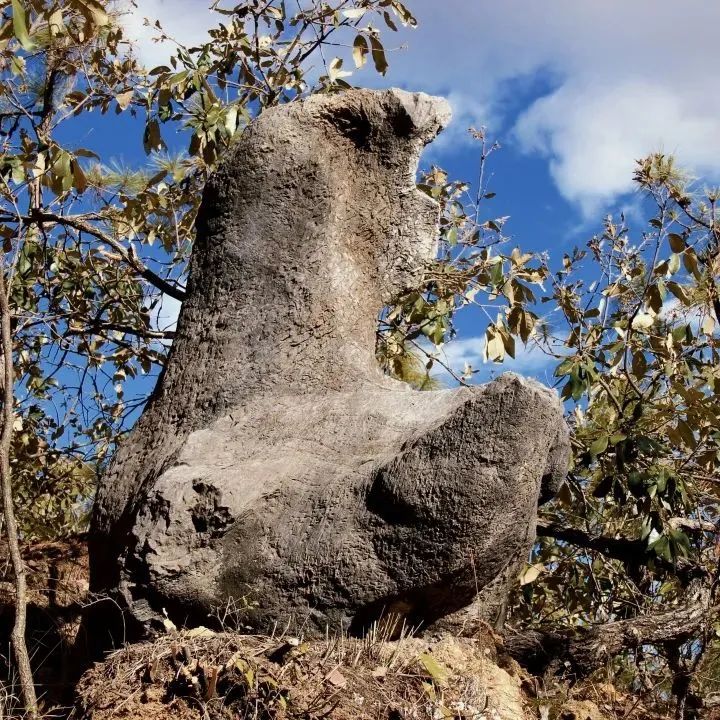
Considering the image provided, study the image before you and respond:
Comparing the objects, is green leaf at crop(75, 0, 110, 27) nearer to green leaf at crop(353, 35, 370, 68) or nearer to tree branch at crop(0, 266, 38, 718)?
tree branch at crop(0, 266, 38, 718)

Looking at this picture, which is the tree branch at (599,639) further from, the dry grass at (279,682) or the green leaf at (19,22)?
the green leaf at (19,22)

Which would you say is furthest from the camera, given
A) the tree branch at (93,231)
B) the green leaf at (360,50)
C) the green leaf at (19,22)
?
the green leaf at (360,50)

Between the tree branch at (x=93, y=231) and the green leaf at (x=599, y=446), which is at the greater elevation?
the tree branch at (x=93, y=231)

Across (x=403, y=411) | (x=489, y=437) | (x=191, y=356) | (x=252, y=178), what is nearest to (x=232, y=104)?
(x=252, y=178)

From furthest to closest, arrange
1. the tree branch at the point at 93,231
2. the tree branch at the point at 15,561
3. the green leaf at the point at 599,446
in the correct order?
the tree branch at the point at 93,231 → the green leaf at the point at 599,446 → the tree branch at the point at 15,561

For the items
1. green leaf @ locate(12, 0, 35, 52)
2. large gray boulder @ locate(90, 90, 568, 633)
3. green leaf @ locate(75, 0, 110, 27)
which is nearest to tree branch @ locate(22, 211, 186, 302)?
large gray boulder @ locate(90, 90, 568, 633)

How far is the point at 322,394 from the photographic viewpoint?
3668 mm

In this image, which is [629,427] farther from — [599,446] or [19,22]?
[19,22]

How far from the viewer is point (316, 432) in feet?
11.5

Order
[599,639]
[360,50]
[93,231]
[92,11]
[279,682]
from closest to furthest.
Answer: [279,682]
[92,11]
[599,639]
[93,231]
[360,50]

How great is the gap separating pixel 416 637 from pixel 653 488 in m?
1.72

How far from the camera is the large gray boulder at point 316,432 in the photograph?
118 inches

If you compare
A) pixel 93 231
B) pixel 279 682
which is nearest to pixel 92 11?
pixel 93 231

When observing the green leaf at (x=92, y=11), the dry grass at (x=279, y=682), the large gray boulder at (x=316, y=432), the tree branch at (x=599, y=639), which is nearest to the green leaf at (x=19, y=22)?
the green leaf at (x=92, y=11)
